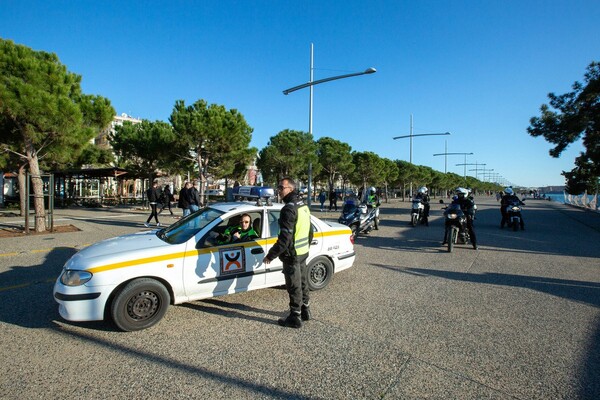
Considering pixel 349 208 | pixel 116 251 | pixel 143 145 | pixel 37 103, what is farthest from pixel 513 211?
pixel 143 145

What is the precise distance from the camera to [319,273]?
562 cm

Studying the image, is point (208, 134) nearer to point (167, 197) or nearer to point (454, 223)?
point (167, 197)

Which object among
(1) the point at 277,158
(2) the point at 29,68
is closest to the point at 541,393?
(2) the point at 29,68

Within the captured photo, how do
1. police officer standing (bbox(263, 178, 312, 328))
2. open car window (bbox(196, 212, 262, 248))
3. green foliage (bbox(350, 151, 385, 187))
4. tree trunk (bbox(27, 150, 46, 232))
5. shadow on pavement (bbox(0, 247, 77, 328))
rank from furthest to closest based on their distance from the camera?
1. green foliage (bbox(350, 151, 385, 187))
2. tree trunk (bbox(27, 150, 46, 232))
3. open car window (bbox(196, 212, 262, 248))
4. shadow on pavement (bbox(0, 247, 77, 328))
5. police officer standing (bbox(263, 178, 312, 328))

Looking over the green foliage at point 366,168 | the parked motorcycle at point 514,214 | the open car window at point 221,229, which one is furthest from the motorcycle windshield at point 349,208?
the green foliage at point 366,168

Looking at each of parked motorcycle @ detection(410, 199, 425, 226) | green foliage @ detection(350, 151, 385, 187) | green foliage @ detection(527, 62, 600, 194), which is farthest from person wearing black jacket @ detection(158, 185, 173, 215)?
green foliage @ detection(350, 151, 385, 187)

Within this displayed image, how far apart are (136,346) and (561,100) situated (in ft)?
85.6

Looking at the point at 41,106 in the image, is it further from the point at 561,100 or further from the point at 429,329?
the point at 561,100

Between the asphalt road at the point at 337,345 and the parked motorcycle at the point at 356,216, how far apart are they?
5.00 m

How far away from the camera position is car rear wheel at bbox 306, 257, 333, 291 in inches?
216

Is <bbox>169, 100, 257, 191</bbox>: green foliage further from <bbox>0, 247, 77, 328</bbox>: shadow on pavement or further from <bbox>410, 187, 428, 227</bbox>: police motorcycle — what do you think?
<bbox>0, 247, 77, 328</bbox>: shadow on pavement

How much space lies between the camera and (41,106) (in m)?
10.3

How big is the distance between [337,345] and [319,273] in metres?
1.97

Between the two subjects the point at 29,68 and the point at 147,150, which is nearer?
the point at 29,68
